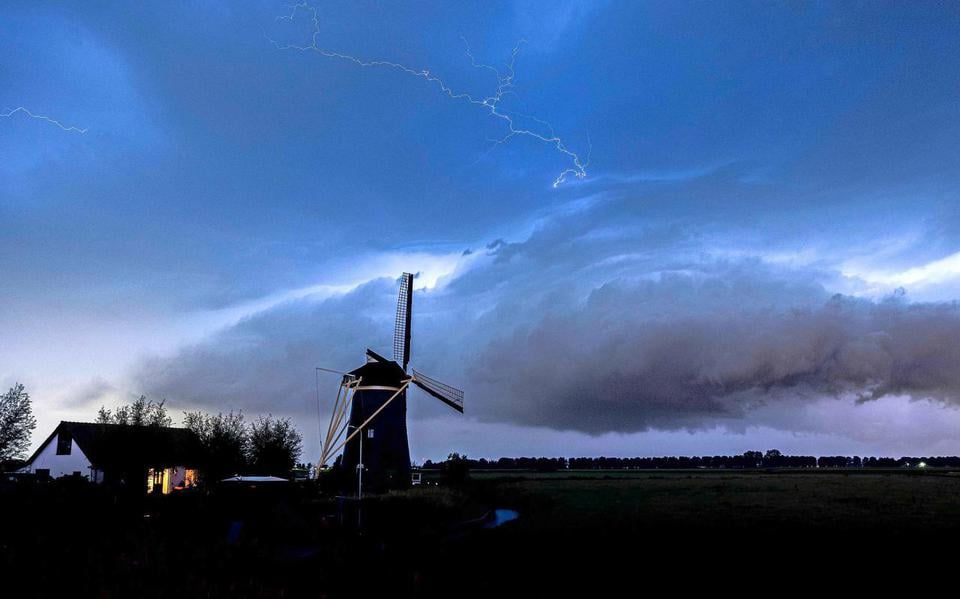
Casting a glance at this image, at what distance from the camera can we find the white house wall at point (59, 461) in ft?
205

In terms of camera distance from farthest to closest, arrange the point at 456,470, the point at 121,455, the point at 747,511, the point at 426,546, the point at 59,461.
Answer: the point at 456,470
the point at 59,461
the point at 747,511
the point at 121,455
the point at 426,546

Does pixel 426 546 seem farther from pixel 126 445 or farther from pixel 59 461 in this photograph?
pixel 59 461

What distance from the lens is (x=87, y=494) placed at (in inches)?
975

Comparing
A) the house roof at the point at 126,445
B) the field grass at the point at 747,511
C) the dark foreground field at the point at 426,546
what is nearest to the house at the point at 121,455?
the house roof at the point at 126,445

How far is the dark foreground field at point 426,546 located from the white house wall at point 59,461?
29.5 metres

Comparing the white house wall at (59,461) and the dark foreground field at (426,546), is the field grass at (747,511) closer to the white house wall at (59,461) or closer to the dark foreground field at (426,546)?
the dark foreground field at (426,546)

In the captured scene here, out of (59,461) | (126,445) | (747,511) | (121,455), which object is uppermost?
(126,445)

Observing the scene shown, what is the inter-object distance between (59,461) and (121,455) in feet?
39.4

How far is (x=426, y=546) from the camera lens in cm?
3397

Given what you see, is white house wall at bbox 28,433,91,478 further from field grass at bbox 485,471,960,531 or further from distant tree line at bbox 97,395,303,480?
field grass at bbox 485,471,960,531

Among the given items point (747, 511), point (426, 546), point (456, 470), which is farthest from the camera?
point (456, 470)

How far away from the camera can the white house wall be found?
2454 inches

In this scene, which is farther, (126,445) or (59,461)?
(59,461)

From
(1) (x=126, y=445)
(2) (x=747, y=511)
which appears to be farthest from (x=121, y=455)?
(2) (x=747, y=511)
